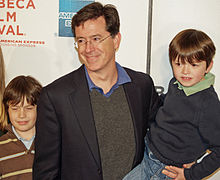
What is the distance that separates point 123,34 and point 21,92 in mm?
1047

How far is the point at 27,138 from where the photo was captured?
2.32 m

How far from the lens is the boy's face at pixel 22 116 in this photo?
87.7 inches

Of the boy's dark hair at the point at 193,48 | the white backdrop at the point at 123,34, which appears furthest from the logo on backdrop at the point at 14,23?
the boy's dark hair at the point at 193,48

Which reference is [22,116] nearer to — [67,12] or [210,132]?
[67,12]

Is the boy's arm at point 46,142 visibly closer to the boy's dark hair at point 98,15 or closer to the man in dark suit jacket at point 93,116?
the man in dark suit jacket at point 93,116

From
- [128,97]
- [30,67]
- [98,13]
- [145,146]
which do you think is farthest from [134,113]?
[30,67]

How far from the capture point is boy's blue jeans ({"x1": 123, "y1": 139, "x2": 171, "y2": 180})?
2.00 metres

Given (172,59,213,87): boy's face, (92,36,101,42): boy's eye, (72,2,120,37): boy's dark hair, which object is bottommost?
(172,59,213,87): boy's face

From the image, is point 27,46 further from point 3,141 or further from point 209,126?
point 209,126

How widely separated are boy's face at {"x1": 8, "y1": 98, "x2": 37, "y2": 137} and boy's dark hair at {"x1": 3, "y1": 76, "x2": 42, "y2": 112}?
0.11 ft

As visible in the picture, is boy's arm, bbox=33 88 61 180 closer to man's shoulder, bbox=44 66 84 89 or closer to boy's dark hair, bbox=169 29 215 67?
man's shoulder, bbox=44 66 84 89

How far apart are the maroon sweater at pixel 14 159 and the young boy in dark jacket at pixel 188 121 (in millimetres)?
789

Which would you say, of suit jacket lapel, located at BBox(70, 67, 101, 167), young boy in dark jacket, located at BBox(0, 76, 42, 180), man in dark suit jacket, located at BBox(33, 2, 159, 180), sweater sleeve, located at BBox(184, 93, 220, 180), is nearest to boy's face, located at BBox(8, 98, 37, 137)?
young boy in dark jacket, located at BBox(0, 76, 42, 180)

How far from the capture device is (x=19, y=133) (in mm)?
2322
